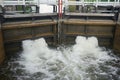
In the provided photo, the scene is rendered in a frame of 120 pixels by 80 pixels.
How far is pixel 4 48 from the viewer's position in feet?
32.0

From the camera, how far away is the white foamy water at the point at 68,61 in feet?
26.8

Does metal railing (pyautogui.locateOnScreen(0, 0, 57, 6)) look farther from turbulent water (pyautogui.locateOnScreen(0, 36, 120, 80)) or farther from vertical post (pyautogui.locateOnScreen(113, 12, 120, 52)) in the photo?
vertical post (pyautogui.locateOnScreen(113, 12, 120, 52))

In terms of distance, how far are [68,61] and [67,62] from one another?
4.8 inches

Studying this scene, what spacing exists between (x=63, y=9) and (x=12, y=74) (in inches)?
201

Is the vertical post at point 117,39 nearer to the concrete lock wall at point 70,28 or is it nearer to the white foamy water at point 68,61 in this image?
the concrete lock wall at point 70,28

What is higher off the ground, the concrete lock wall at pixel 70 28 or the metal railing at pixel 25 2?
the metal railing at pixel 25 2

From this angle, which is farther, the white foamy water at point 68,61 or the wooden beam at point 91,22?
the wooden beam at point 91,22

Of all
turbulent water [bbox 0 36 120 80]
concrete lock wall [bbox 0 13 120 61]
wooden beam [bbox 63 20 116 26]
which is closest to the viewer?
turbulent water [bbox 0 36 120 80]

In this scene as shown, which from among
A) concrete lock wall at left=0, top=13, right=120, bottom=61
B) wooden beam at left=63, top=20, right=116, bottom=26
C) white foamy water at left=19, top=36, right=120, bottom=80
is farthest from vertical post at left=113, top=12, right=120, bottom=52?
white foamy water at left=19, top=36, right=120, bottom=80

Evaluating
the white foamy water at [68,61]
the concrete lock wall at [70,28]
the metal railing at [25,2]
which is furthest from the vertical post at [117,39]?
the metal railing at [25,2]

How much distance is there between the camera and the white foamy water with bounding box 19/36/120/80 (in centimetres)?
816

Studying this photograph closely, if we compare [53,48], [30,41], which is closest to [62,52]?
[53,48]

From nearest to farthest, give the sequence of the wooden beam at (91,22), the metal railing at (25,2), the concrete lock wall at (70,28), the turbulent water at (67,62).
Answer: the turbulent water at (67,62), the metal railing at (25,2), the concrete lock wall at (70,28), the wooden beam at (91,22)

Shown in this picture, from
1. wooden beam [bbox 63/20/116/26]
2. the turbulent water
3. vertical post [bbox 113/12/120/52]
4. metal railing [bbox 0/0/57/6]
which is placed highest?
metal railing [bbox 0/0/57/6]
